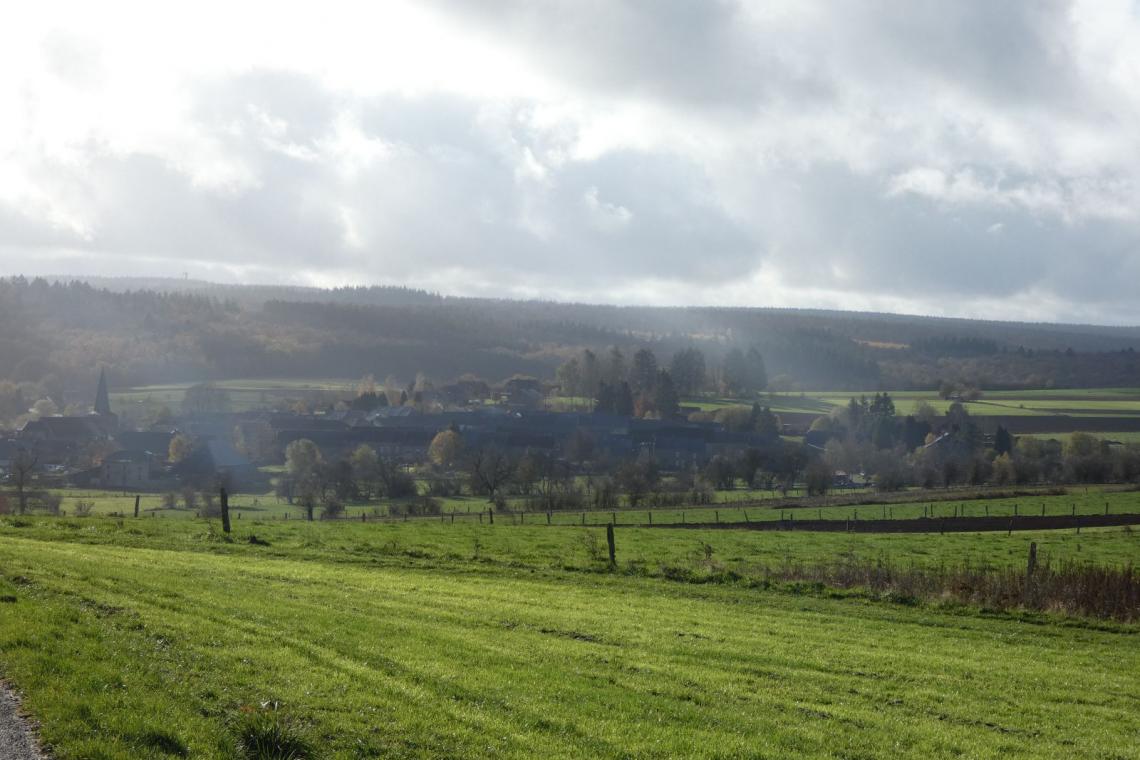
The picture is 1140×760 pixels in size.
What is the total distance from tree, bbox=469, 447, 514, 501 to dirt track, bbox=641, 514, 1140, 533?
1187 inches

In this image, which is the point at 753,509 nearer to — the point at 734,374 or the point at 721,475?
the point at 721,475

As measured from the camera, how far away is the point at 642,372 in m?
165

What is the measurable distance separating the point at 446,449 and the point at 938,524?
202ft

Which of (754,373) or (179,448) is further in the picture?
(754,373)

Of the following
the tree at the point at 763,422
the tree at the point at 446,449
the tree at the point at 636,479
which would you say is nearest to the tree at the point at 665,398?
the tree at the point at 763,422

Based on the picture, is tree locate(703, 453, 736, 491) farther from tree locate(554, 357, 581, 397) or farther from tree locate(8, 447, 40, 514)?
tree locate(554, 357, 581, 397)

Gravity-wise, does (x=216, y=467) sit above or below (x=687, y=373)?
below

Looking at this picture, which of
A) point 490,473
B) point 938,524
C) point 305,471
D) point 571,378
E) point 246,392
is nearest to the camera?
point 938,524

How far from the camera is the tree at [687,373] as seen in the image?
16688 cm

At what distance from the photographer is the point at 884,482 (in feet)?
290

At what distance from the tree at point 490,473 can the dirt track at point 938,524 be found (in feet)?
98.9

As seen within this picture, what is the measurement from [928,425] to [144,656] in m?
126

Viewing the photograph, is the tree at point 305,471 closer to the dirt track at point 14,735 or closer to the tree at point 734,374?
the dirt track at point 14,735

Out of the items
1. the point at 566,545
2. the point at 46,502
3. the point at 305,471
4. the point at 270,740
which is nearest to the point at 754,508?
the point at 566,545
